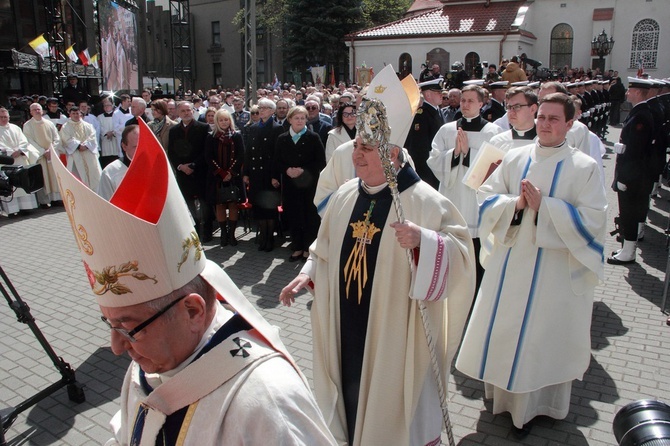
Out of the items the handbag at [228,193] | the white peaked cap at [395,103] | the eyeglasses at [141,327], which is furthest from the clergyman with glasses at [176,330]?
the handbag at [228,193]

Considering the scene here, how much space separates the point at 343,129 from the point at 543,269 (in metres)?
4.55

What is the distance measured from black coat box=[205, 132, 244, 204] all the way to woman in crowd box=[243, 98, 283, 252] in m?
0.15

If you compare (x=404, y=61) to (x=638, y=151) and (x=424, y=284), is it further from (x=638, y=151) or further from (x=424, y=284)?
(x=424, y=284)

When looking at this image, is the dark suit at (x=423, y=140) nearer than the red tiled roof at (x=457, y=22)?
Yes

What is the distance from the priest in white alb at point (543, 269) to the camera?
375 cm

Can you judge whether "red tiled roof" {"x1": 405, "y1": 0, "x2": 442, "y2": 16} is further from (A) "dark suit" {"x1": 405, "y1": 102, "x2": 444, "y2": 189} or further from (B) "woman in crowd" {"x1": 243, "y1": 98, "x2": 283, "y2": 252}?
(B) "woman in crowd" {"x1": 243, "y1": 98, "x2": 283, "y2": 252}

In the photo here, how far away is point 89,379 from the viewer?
4836 mm

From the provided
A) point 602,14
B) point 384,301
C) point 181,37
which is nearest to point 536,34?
point 602,14

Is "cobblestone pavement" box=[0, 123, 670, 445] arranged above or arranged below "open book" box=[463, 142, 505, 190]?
below

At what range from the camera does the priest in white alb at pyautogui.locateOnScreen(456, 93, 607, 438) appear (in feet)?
12.3

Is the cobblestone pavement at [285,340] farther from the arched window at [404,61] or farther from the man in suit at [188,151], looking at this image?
the arched window at [404,61]

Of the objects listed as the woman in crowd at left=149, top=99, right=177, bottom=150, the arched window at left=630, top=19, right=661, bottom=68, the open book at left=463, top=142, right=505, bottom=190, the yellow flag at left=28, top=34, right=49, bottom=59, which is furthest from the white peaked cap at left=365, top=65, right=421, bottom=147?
the arched window at left=630, top=19, right=661, bottom=68

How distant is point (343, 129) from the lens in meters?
7.95

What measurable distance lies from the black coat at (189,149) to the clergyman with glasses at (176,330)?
24.6 feet
